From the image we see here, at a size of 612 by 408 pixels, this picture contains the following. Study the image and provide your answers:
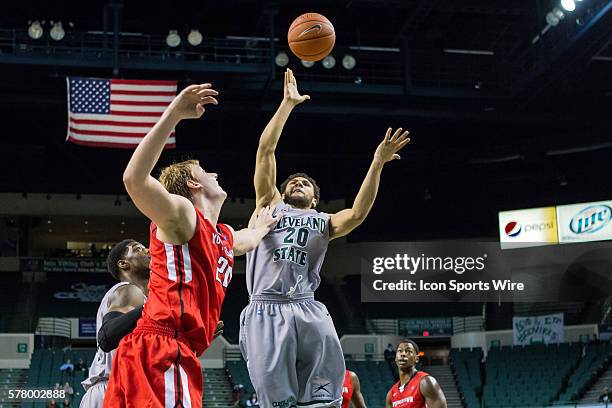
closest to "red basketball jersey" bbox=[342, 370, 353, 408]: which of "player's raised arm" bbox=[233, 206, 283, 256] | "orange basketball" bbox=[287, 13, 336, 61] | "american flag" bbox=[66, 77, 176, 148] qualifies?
"orange basketball" bbox=[287, 13, 336, 61]

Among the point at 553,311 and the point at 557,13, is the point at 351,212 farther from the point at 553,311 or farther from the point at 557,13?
the point at 553,311

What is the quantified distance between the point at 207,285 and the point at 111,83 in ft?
53.7

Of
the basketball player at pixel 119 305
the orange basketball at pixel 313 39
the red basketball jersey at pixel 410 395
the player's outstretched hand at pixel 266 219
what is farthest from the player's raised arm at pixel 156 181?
the red basketball jersey at pixel 410 395

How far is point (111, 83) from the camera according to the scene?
19.4 meters

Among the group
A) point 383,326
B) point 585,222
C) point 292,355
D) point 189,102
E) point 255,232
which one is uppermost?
point 585,222

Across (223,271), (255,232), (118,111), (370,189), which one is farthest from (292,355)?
(118,111)

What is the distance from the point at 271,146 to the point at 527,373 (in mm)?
23071

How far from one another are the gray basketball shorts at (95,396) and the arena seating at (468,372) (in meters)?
21.7

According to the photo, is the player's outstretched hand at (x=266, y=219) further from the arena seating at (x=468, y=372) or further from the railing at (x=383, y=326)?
the railing at (x=383, y=326)

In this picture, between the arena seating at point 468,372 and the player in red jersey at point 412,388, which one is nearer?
the player in red jersey at point 412,388

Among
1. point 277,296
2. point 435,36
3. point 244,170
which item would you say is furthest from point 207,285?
point 244,170

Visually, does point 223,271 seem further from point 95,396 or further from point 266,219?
point 95,396

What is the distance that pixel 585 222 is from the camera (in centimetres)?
2883

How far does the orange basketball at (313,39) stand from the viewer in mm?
8711
